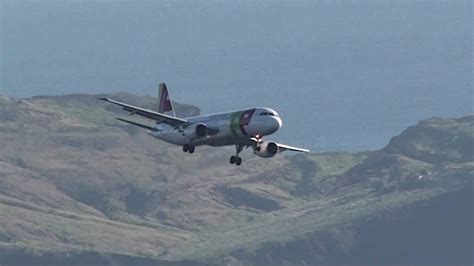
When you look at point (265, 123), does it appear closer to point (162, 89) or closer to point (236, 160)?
point (236, 160)

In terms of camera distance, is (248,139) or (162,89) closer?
(248,139)

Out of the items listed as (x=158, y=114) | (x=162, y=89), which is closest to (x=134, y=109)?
(x=158, y=114)

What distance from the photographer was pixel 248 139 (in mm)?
155500

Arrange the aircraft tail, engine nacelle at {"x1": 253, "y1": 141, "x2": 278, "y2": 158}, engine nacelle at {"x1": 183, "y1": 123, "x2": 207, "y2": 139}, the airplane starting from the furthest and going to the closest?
1. the aircraft tail
2. engine nacelle at {"x1": 183, "y1": 123, "x2": 207, "y2": 139}
3. engine nacelle at {"x1": 253, "y1": 141, "x2": 278, "y2": 158}
4. the airplane

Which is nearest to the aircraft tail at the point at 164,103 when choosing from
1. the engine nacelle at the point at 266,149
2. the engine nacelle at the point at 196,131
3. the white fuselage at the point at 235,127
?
the white fuselage at the point at 235,127

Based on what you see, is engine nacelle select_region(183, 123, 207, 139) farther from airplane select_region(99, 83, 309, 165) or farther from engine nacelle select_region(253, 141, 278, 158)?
engine nacelle select_region(253, 141, 278, 158)

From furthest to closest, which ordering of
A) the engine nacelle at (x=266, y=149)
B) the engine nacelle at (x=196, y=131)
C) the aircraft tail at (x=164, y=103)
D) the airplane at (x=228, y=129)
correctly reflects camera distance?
the aircraft tail at (x=164, y=103)
the engine nacelle at (x=196, y=131)
the engine nacelle at (x=266, y=149)
the airplane at (x=228, y=129)

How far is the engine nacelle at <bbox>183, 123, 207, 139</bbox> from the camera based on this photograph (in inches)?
6152

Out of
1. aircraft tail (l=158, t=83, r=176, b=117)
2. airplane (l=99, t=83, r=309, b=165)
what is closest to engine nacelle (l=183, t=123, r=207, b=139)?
airplane (l=99, t=83, r=309, b=165)

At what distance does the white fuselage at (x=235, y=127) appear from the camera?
155m

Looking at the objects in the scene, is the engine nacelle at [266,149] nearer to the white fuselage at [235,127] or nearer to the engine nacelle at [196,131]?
the white fuselage at [235,127]

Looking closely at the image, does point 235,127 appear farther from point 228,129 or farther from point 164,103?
point 164,103

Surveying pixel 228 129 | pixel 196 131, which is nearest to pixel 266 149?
pixel 228 129

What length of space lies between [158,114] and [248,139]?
5.98 metres
